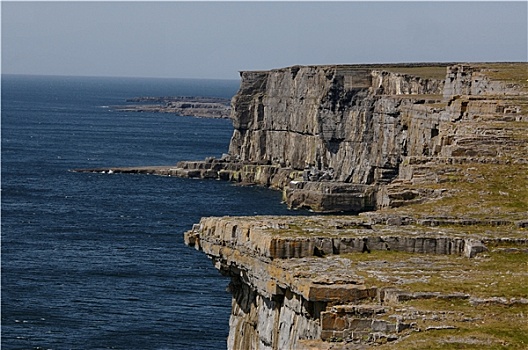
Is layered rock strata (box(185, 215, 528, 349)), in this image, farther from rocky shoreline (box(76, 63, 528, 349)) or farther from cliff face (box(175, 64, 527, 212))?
cliff face (box(175, 64, 527, 212))

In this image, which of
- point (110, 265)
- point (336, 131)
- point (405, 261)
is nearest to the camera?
point (405, 261)

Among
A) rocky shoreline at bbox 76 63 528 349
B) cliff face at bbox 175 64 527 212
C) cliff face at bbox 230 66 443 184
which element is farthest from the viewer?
cliff face at bbox 230 66 443 184

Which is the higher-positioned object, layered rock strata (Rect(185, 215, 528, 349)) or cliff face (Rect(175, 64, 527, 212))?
layered rock strata (Rect(185, 215, 528, 349))

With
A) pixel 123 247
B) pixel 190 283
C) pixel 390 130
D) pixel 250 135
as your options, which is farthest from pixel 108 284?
pixel 250 135

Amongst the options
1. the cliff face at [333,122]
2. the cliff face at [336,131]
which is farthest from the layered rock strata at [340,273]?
the cliff face at [333,122]

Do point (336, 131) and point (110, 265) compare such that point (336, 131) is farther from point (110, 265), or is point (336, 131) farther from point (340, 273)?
point (340, 273)

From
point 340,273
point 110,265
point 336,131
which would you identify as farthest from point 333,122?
point 340,273

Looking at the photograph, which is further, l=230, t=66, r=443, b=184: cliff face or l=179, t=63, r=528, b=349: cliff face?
l=230, t=66, r=443, b=184: cliff face

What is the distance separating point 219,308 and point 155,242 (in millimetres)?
34808

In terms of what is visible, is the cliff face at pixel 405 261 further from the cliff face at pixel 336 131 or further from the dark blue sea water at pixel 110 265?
the cliff face at pixel 336 131

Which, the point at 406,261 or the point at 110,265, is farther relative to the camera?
the point at 110,265

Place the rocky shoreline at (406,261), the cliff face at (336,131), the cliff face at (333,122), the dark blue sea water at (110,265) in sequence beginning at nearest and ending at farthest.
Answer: the rocky shoreline at (406,261), the dark blue sea water at (110,265), the cliff face at (336,131), the cliff face at (333,122)

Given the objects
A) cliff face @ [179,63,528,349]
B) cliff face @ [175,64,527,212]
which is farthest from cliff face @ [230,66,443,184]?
cliff face @ [179,63,528,349]

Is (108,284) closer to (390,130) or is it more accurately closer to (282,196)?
(390,130)
